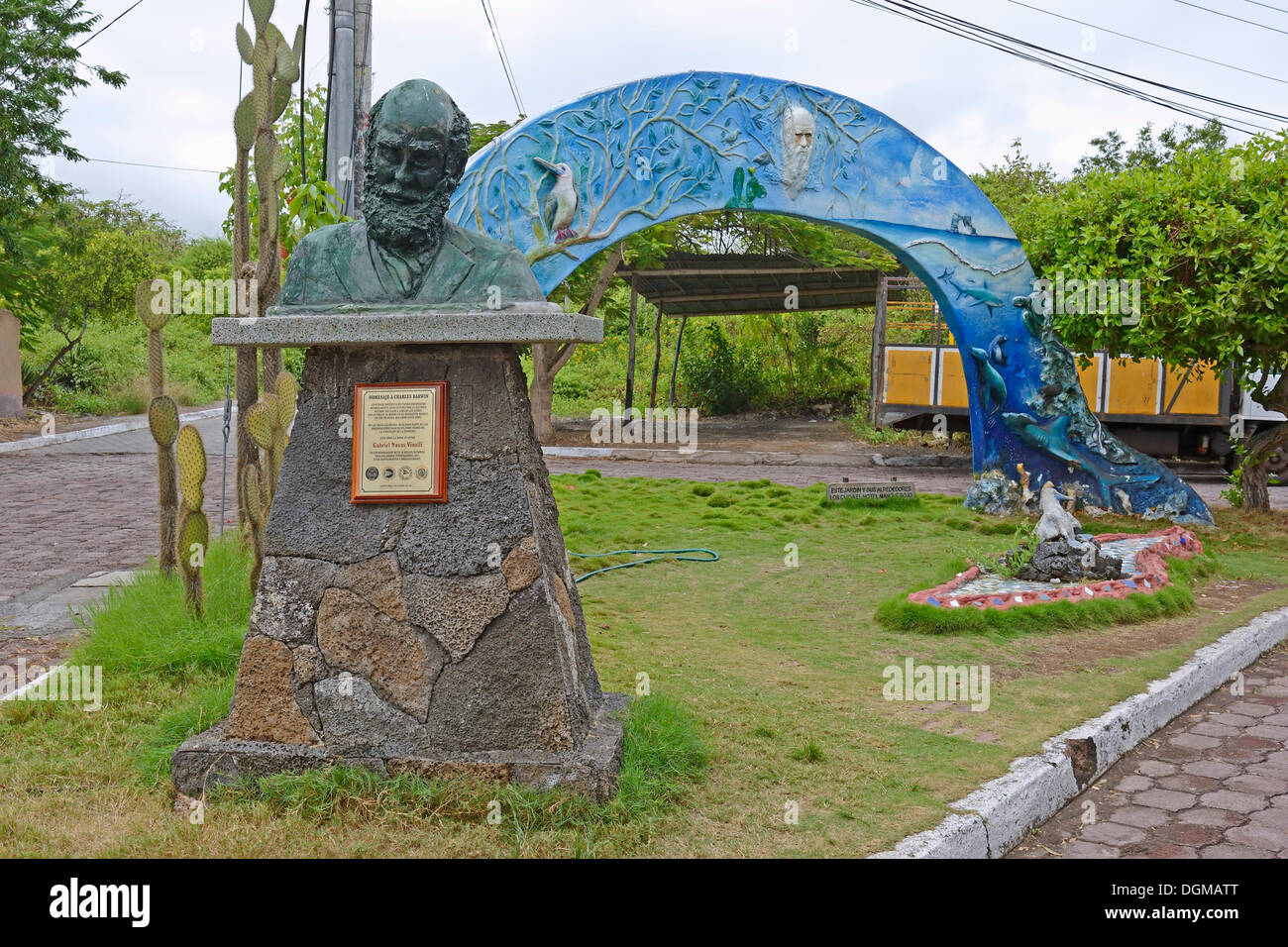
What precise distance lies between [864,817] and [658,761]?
28.5 inches

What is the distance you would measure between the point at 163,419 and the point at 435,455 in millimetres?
2461

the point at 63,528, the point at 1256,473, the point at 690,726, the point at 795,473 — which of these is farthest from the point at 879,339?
the point at 690,726

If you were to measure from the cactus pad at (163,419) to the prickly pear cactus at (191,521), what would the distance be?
6.4 inches

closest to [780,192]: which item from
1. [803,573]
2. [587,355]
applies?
[803,573]

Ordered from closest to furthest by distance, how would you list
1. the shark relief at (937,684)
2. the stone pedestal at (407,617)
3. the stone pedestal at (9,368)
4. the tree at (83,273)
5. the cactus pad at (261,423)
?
the stone pedestal at (407,617)
the shark relief at (937,684)
the cactus pad at (261,423)
the stone pedestal at (9,368)
the tree at (83,273)

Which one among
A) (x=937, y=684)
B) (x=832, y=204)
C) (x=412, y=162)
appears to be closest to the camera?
(x=412, y=162)

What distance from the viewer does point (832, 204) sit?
1103 cm

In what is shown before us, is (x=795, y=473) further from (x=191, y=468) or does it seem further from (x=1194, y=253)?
(x=191, y=468)

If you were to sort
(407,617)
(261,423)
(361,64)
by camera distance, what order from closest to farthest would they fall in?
(407,617)
(261,423)
(361,64)

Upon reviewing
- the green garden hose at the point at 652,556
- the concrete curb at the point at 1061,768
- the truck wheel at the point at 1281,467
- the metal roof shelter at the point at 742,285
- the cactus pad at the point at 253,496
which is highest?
the metal roof shelter at the point at 742,285

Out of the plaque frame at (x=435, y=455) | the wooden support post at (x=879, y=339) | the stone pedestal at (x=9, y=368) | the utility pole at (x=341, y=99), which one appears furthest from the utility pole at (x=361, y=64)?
the stone pedestal at (x=9, y=368)

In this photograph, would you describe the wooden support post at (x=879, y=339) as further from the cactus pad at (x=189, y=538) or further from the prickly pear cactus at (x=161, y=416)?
the cactus pad at (x=189, y=538)

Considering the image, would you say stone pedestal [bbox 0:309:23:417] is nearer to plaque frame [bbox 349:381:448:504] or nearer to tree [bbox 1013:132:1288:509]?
tree [bbox 1013:132:1288:509]

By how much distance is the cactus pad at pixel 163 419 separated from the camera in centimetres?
544
